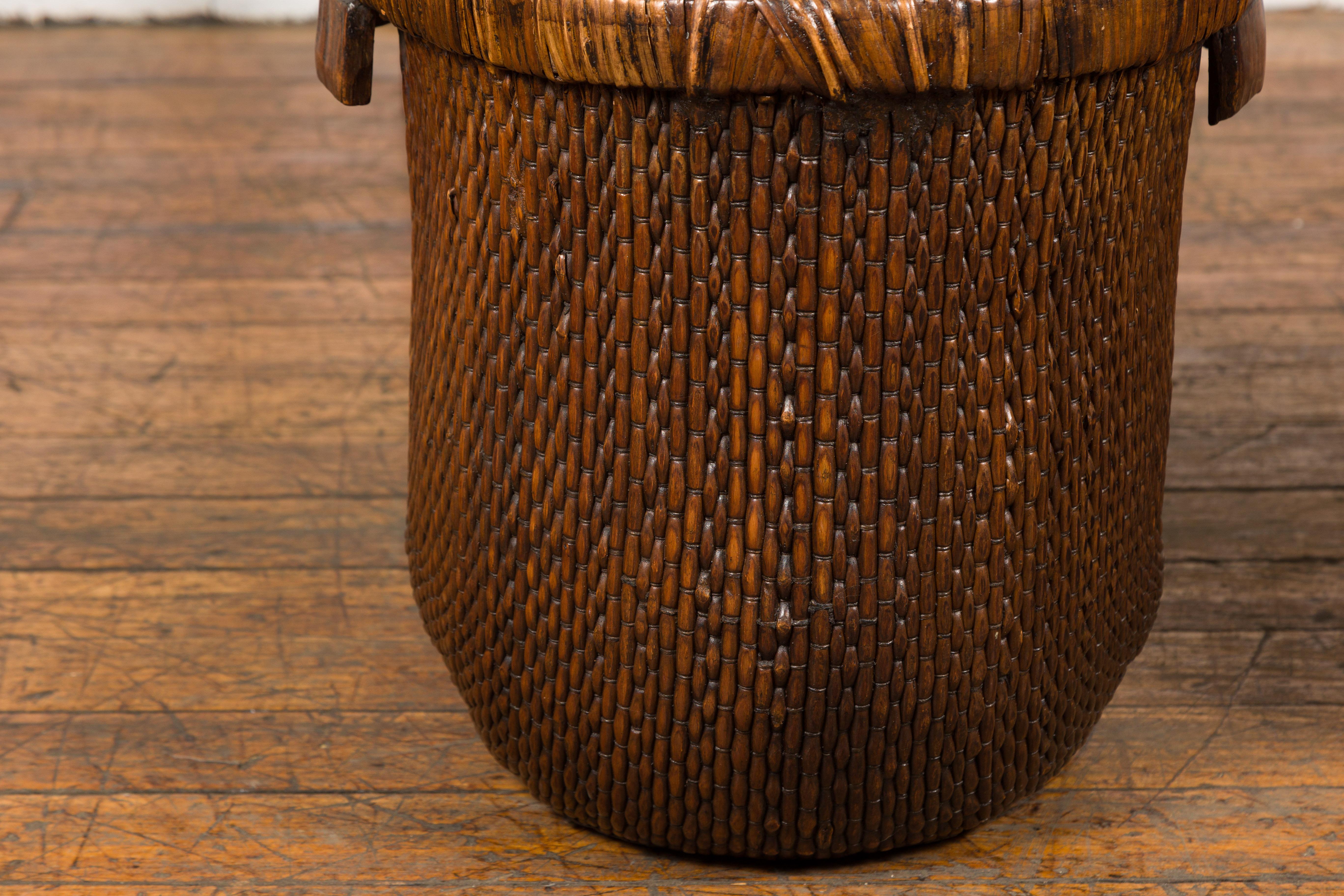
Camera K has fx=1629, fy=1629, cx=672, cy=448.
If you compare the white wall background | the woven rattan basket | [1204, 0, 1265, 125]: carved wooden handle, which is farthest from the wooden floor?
the white wall background

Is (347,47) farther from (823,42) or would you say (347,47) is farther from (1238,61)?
(1238,61)

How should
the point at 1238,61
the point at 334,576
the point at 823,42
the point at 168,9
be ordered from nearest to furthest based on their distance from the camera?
the point at 823,42 → the point at 1238,61 → the point at 334,576 → the point at 168,9

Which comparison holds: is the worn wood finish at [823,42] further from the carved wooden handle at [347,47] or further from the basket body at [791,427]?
the carved wooden handle at [347,47]

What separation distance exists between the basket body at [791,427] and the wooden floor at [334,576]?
0.11m

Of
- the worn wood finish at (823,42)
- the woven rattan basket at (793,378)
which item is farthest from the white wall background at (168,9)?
the worn wood finish at (823,42)

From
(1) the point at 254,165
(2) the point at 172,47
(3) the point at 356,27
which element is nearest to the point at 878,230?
(3) the point at 356,27

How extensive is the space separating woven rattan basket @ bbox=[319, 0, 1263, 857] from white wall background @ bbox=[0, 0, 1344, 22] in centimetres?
213

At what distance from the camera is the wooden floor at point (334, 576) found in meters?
1.06

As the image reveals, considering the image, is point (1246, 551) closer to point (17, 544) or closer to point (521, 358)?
point (521, 358)

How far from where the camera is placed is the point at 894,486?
0.89 meters

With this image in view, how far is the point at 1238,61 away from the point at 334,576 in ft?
2.76

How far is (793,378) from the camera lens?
861 mm

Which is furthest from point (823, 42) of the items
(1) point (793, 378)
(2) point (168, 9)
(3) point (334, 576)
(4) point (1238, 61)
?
(2) point (168, 9)

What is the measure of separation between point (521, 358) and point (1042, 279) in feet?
0.95
